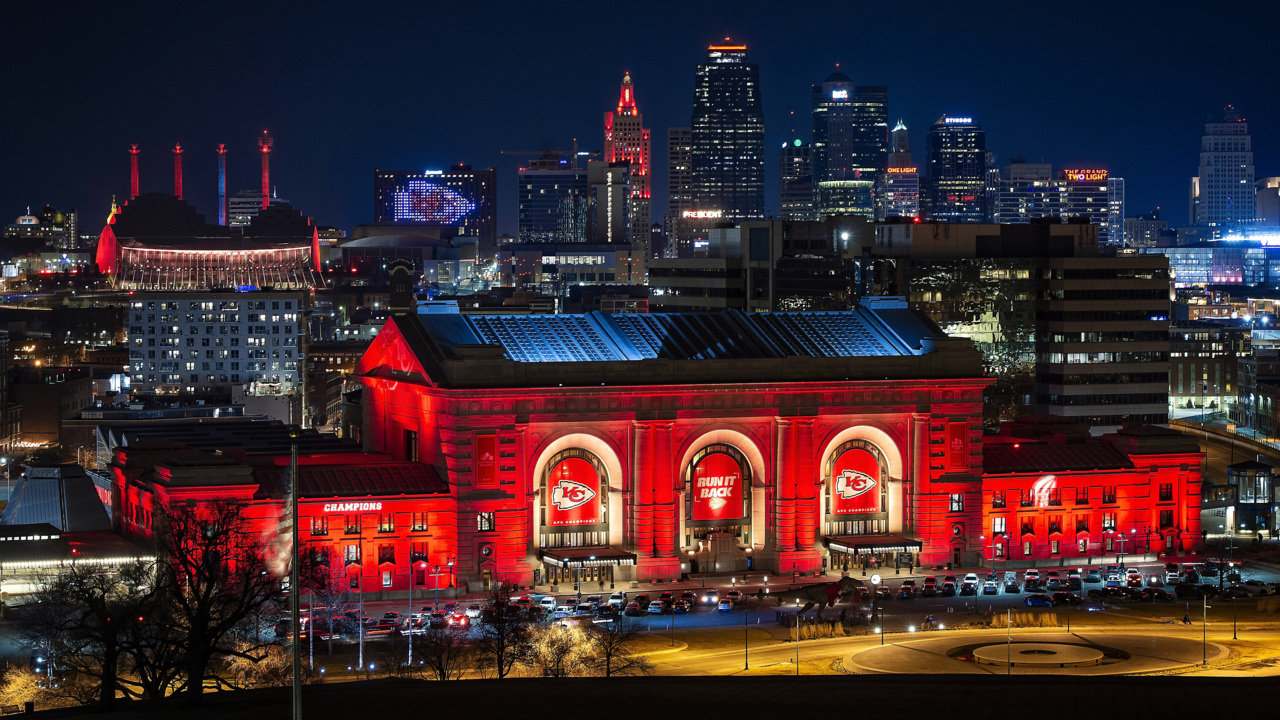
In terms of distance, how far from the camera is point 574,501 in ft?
493

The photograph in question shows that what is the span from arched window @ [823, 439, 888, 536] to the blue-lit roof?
8.13 meters

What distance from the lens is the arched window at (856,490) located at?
516 ft

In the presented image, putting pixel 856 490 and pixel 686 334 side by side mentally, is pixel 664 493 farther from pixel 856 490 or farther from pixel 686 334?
pixel 856 490

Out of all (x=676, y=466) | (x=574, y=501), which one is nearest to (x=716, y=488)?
(x=676, y=466)

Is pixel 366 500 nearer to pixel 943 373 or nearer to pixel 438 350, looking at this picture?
pixel 438 350

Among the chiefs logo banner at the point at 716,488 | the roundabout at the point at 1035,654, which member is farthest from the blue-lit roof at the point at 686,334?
the roundabout at the point at 1035,654

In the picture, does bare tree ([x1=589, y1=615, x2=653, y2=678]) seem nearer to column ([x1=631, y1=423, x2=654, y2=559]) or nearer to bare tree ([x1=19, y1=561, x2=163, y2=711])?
bare tree ([x1=19, y1=561, x2=163, y2=711])

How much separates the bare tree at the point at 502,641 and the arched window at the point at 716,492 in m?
31.7

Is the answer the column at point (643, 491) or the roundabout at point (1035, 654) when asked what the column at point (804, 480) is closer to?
the column at point (643, 491)

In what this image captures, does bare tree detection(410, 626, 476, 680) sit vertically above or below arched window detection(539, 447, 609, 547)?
below

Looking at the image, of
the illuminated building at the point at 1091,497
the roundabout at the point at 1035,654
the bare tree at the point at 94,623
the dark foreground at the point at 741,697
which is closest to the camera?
the dark foreground at the point at 741,697

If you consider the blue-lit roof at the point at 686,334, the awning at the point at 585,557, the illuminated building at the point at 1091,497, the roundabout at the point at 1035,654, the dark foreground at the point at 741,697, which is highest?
the blue-lit roof at the point at 686,334

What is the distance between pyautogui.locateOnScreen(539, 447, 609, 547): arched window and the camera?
490ft

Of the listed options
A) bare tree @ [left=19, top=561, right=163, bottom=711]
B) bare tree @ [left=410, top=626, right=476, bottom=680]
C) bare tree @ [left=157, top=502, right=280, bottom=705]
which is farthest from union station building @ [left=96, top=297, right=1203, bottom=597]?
bare tree @ [left=19, top=561, right=163, bottom=711]
